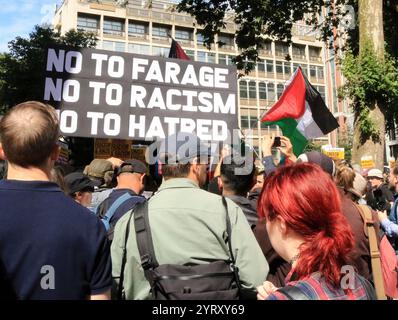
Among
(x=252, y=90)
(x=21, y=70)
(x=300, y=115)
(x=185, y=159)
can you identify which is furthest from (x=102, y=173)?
(x=252, y=90)

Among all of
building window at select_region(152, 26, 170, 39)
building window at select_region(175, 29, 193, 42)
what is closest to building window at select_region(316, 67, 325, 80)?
building window at select_region(175, 29, 193, 42)

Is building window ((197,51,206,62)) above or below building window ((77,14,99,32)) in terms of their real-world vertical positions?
below

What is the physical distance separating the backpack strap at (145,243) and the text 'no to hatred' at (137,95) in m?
2.38

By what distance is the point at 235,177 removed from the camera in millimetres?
3150

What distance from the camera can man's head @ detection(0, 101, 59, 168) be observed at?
1.75m

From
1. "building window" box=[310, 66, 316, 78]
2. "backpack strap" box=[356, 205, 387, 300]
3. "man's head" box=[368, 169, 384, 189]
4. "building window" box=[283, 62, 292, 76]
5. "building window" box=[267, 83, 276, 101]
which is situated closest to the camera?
"backpack strap" box=[356, 205, 387, 300]

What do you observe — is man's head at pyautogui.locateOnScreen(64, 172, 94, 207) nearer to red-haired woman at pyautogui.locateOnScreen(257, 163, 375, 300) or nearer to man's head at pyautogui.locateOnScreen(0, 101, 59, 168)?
man's head at pyautogui.locateOnScreen(0, 101, 59, 168)

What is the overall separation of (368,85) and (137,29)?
53.3 metres

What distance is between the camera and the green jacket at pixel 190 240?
7.20 feet

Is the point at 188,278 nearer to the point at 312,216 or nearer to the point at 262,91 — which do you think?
the point at 312,216

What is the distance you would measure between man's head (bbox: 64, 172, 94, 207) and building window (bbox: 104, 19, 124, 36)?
55.7 m

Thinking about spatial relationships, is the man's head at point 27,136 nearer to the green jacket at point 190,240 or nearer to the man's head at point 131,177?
the green jacket at point 190,240

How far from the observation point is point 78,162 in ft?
36.0

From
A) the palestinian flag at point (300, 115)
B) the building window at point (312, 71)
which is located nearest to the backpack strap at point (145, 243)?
the palestinian flag at point (300, 115)
